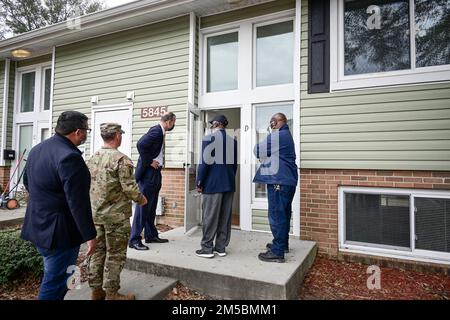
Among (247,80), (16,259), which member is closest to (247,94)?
(247,80)

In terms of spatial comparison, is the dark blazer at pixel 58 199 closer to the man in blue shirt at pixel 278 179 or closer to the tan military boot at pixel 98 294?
the tan military boot at pixel 98 294

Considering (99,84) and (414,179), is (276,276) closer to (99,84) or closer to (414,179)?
(414,179)

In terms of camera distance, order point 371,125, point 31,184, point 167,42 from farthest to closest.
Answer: point 167,42 → point 371,125 → point 31,184

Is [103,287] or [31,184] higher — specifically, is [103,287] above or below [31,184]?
below

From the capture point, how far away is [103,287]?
2.59 m

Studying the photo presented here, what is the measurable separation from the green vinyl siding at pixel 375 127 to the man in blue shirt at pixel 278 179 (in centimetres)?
108

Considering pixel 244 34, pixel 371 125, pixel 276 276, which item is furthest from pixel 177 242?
pixel 244 34

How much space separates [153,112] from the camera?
18.9 ft

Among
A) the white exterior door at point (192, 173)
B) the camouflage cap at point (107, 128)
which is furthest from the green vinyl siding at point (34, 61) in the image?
the camouflage cap at point (107, 128)

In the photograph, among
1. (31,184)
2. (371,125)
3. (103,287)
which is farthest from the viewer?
(371,125)

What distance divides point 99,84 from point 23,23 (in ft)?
43.4

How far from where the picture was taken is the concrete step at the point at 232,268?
2.80 m

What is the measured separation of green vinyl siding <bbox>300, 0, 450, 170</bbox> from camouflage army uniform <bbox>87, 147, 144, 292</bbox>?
112 inches
